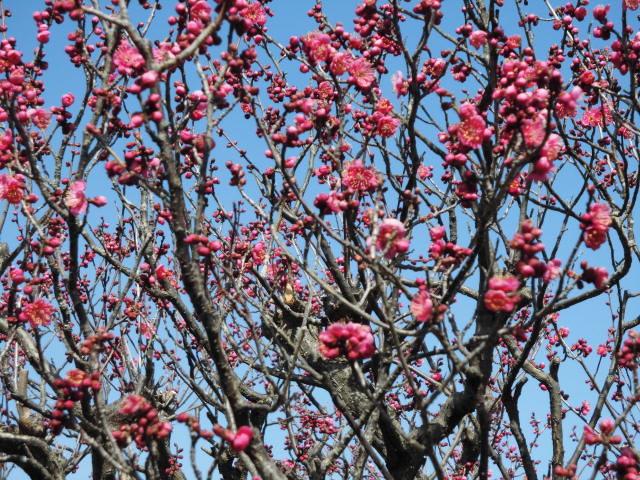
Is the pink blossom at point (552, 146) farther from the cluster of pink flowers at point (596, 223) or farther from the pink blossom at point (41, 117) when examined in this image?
the pink blossom at point (41, 117)

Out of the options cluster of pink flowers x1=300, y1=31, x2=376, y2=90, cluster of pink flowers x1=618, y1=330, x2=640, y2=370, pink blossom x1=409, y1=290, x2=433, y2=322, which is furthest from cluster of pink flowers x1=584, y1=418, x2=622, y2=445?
cluster of pink flowers x1=300, y1=31, x2=376, y2=90

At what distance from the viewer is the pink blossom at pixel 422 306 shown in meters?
2.92

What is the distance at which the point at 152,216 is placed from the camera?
16.9 ft

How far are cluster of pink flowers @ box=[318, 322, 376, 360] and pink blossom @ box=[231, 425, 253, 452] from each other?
0.55m

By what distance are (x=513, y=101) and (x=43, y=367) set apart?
2929 millimetres

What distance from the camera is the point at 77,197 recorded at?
3635 mm

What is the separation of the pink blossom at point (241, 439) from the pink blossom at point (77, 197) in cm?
163

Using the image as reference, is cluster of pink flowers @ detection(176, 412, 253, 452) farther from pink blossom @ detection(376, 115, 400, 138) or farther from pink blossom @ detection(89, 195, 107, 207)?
pink blossom @ detection(376, 115, 400, 138)

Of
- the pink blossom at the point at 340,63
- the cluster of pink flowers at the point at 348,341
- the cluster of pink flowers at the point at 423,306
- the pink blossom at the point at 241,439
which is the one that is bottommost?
the pink blossom at the point at 241,439

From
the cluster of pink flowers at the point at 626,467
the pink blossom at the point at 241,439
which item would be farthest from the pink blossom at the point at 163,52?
the cluster of pink flowers at the point at 626,467

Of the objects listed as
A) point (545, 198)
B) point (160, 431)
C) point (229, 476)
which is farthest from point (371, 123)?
point (229, 476)

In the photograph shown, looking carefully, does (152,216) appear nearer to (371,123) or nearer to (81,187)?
(81,187)

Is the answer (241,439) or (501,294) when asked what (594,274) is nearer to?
(501,294)

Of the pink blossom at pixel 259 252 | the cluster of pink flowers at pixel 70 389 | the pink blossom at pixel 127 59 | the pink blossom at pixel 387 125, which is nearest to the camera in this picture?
the cluster of pink flowers at pixel 70 389
